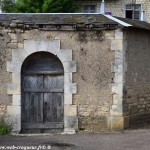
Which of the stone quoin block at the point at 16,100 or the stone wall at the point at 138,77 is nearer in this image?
the stone quoin block at the point at 16,100

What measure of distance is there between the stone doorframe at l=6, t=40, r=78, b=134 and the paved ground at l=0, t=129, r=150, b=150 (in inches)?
29.6

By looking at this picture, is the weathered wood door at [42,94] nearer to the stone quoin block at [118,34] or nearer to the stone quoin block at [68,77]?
the stone quoin block at [68,77]

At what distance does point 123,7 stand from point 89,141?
63.0 feet

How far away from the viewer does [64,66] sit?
14750 mm

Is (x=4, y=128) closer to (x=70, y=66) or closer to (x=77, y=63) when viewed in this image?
(x=70, y=66)

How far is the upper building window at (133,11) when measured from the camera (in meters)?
31.1

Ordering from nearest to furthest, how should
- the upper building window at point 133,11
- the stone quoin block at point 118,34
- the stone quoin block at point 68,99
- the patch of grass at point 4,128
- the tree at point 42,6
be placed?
the patch of grass at point 4,128 < the stone quoin block at point 118,34 < the stone quoin block at point 68,99 < the tree at point 42,6 < the upper building window at point 133,11

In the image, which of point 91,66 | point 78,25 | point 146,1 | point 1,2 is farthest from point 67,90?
point 146,1

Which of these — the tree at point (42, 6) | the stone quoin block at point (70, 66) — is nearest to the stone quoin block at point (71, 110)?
the stone quoin block at point (70, 66)

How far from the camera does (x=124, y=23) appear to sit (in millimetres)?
14570

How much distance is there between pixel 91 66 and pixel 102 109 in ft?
4.11

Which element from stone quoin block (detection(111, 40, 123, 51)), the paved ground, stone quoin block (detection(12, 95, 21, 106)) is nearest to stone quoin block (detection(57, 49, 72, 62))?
stone quoin block (detection(111, 40, 123, 51))

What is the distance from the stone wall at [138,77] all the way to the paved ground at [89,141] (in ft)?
3.54

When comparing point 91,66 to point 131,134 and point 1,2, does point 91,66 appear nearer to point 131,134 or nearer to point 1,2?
point 131,134
